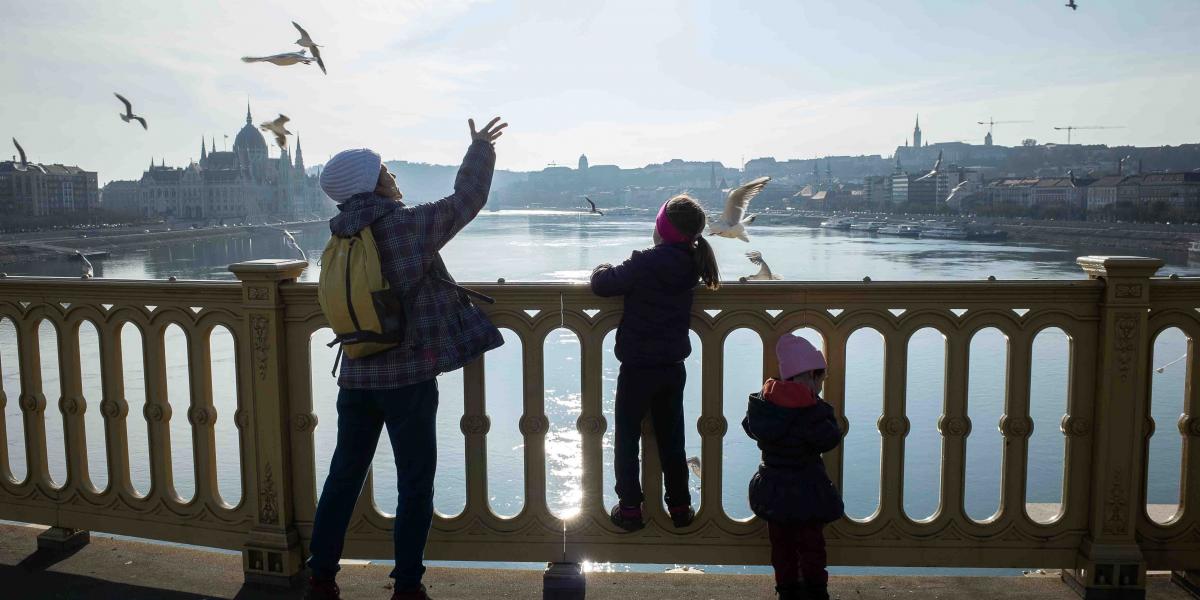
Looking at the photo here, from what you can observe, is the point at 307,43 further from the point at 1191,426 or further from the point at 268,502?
the point at 1191,426

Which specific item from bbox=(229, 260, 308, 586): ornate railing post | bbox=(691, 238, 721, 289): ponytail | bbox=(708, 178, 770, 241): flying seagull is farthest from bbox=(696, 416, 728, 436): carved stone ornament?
bbox=(708, 178, 770, 241): flying seagull

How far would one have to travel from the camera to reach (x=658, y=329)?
3.15 meters

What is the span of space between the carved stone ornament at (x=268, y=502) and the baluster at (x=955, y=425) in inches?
95.6

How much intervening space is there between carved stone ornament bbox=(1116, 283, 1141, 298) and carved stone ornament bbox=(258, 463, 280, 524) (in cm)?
309

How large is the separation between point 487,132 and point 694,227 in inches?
30.0

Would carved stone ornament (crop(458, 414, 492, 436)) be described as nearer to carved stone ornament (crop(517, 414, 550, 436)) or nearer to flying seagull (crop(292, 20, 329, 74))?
carved stone ornament (crop(517, 414, 550, 436))

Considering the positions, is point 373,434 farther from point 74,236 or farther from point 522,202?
point 522,202

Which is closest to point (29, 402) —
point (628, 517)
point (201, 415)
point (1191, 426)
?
point (201, 415)

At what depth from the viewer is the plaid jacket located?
2.88 meters

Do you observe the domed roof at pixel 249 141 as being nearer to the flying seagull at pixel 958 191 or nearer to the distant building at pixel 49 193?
the distant building at pixel 49 193

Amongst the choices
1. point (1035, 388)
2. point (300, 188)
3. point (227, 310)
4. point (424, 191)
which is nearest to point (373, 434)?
point (227, 310)

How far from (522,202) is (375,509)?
160 meters

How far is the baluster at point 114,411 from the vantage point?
12.1ft

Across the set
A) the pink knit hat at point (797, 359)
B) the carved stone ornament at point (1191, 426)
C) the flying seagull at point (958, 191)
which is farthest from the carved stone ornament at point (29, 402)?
the flying seagull at point (958, 191)
